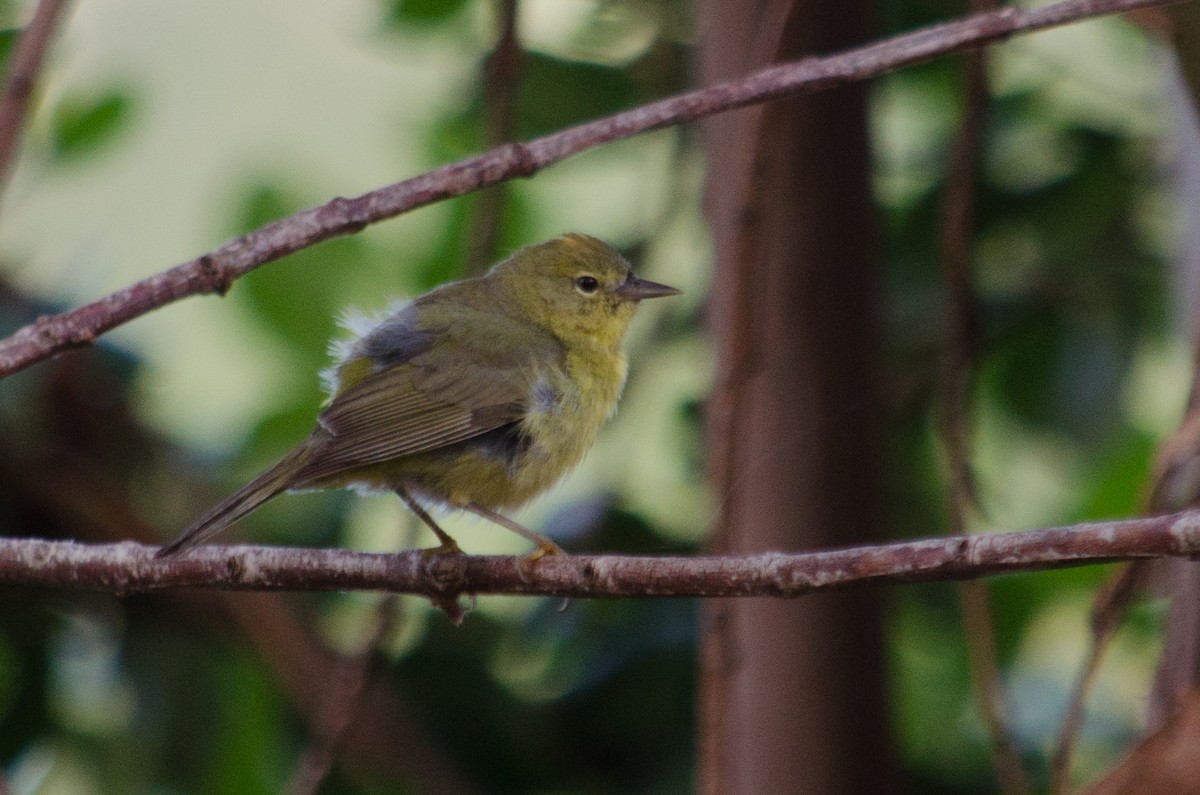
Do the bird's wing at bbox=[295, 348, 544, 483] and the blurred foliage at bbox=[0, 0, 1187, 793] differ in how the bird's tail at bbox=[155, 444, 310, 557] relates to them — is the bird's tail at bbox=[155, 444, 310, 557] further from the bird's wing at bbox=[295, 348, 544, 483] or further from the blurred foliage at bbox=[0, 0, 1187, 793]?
the blurred foliage at bbox=[0, 0, 1187, 793]

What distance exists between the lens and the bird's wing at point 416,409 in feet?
9.11

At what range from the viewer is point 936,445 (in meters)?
3.64

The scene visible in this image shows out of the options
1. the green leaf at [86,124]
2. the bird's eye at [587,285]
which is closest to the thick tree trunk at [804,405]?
the bird's eye at [587,285]

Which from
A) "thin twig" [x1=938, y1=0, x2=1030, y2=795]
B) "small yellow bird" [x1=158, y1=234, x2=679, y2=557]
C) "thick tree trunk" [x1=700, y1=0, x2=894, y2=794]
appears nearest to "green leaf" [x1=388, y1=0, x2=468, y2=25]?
"small yellow bird" [x1=158, y1=234, x2=679, y2=557]

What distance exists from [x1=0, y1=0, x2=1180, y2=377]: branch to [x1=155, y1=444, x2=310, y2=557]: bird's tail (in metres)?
0.37

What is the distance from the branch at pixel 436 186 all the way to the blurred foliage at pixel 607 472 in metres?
1.14

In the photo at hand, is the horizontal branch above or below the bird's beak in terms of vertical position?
below

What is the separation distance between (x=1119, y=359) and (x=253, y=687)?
7.13 feet

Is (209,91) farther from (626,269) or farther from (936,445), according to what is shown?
(936,445)

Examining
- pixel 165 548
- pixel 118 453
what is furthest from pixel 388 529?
pixel 165 548

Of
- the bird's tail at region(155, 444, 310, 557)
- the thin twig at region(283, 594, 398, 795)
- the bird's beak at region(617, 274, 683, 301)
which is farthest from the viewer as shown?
the bird's beak at region(617, 274, 683, 301)

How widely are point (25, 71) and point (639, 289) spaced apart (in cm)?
186

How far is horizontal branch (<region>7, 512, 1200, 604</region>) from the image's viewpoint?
4.68 feet

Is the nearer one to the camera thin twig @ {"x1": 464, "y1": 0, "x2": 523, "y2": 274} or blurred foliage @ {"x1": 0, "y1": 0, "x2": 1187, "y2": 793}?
thin twig @ {"x1": 464, "y1": 0, "x2": 523, "y2": 274}
